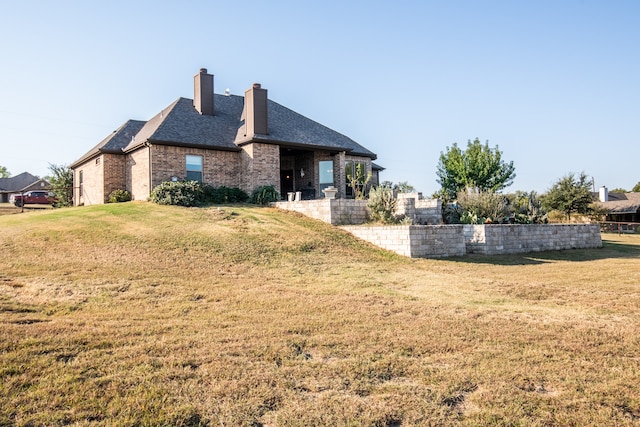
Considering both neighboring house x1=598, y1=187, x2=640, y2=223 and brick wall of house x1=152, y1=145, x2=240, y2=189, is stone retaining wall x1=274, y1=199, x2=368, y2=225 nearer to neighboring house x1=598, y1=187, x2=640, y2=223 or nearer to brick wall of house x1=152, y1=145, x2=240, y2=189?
brick wall of house x1=152, y1=145, x2=240, y2=189

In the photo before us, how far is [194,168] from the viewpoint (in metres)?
21.2

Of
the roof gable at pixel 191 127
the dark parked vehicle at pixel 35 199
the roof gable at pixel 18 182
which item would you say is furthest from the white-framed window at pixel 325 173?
the roof gable at pixel 18 182

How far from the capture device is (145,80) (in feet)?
69.6

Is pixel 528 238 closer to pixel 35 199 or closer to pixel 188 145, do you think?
pixel 188 145

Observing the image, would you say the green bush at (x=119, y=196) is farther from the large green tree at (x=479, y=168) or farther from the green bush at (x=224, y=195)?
the large green tree at (x=479, y=168)

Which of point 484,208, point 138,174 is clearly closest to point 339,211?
point 484,208

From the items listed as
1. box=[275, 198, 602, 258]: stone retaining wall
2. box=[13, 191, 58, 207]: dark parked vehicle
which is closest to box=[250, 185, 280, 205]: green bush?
box=[275, 198, 602, 258]: stone retaining wall

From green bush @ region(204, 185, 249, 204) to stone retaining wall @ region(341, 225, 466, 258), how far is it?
→ 8.34 metres

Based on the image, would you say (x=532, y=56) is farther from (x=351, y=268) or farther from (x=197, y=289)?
(x=197, y=289)

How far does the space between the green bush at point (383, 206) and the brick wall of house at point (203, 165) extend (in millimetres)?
8562

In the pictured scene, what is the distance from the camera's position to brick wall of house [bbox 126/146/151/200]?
798 inches

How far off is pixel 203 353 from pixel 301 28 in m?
12.1

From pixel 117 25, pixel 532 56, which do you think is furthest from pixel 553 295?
pixel 117 25

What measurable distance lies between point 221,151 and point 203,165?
3.91ft
